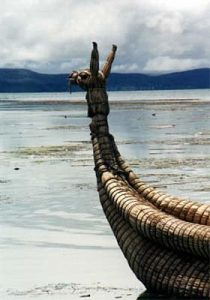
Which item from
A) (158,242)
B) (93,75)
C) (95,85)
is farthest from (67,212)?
(158,242)

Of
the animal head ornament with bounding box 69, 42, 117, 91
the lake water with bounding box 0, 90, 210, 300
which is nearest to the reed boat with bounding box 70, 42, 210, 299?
the animal head ornament with bounding box 69, 42, 117, 91

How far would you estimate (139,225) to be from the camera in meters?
7.95

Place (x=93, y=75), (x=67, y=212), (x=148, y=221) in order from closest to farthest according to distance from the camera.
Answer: (x=148, y=221)
(x=93, y=75)
(x=67, y=212)

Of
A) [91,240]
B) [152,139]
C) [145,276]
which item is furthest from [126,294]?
[152,139]

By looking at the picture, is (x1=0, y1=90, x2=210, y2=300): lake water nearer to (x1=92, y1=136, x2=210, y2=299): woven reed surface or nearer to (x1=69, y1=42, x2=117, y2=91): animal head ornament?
(x1=92, y1=136, x2=210, y2=299): woven reed surface

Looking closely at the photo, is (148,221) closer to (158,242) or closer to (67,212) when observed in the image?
(158,242)

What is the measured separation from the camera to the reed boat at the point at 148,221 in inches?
293

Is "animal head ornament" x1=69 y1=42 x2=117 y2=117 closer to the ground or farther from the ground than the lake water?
farther from the ground

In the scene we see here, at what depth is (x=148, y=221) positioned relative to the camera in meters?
7.81

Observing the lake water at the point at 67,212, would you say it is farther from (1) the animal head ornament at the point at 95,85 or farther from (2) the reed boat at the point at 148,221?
(1) the animal head ornament at the point at 95,85

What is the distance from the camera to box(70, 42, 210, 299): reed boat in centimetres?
743

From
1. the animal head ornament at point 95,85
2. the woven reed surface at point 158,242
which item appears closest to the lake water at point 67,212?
the woven reed surface at point 158,242

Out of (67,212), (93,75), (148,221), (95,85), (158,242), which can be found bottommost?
(67,212)

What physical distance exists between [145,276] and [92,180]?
9844 mm
